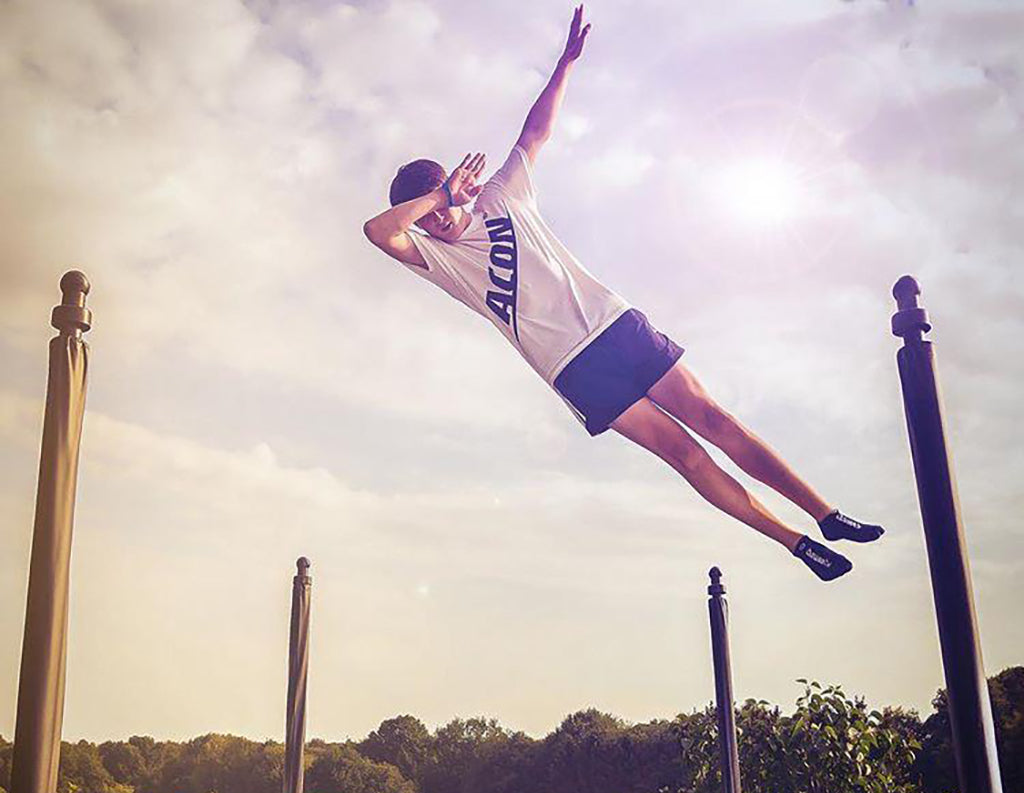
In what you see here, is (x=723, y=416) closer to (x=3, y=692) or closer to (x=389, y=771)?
(x=3, y=692)

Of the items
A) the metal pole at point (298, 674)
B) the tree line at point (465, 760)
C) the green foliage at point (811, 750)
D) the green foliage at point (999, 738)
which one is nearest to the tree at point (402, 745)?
the tree line at point (465, 760)

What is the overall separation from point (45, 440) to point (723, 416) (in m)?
2.49

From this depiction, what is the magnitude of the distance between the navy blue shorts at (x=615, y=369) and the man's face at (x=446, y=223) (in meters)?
0.84

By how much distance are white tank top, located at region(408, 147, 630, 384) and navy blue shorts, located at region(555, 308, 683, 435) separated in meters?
0.05

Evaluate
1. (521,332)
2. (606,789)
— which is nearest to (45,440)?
(521,332)

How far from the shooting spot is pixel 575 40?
16.2ft

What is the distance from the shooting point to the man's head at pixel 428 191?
453cm

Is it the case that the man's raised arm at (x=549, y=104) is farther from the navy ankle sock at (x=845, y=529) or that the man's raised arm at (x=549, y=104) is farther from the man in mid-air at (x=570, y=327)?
the navy ankle sock at (x=845, y=529)

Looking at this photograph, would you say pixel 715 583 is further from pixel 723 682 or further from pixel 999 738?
pixel 999 738

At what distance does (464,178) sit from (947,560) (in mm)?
2491

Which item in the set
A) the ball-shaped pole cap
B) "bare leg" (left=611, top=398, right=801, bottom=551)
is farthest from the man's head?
the ball-shaped pole cap

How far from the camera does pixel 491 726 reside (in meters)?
27.6

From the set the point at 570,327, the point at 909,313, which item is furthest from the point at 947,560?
the point at 570,327

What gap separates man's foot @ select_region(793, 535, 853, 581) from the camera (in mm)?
3861
